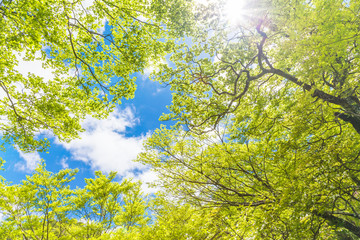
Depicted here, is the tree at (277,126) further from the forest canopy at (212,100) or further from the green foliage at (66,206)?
the green foliage at (66,206)

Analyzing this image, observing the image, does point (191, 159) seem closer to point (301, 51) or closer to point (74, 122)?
point (301, 51)

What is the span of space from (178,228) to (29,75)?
7.00 m

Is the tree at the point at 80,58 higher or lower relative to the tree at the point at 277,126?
higher

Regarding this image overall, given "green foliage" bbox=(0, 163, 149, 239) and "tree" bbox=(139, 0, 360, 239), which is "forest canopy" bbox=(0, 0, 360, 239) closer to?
"tree" bbox=(139, 0, 360, 239)

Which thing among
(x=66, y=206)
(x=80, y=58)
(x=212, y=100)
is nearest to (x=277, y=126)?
(x=212, y=100)

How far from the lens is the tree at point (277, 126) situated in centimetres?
303

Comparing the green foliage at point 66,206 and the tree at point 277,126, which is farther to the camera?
the green foliage at point 66,206

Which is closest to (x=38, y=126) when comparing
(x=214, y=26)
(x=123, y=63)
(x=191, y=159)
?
(x=123, y=63)

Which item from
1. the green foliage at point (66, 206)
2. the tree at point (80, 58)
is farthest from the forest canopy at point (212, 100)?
the green foliage at point (66, 206)

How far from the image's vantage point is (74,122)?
6.39 m

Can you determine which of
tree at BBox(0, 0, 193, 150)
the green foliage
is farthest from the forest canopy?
the green foliage

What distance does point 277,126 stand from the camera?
524 centimetres

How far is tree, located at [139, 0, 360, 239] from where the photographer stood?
3.03 meters

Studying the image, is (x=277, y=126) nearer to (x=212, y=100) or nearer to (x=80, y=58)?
(x=212, y=100)
